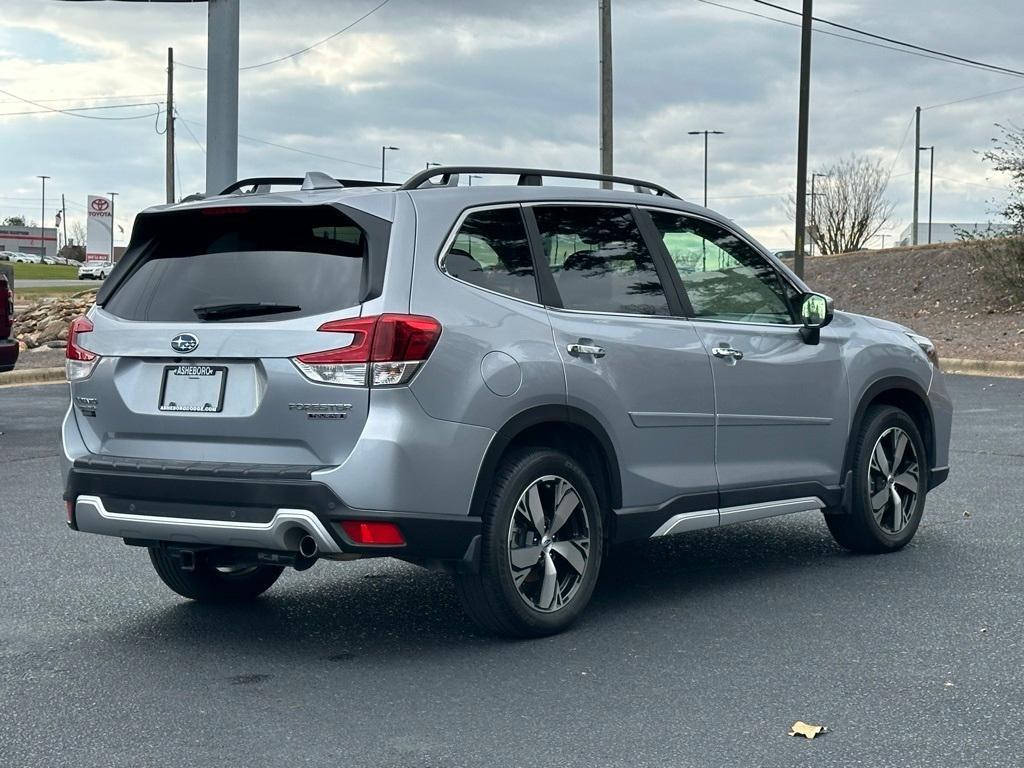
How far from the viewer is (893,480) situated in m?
7.74

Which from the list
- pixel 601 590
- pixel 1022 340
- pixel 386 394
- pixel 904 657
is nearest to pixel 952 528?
pixel 601 590

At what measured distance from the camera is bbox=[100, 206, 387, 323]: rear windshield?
5480 mm

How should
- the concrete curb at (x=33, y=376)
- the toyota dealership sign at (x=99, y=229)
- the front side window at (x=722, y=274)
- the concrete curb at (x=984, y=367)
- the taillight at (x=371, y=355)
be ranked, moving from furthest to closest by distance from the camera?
the toyota dealership sign at (x=99, y=229), the concrete curb at (x=984, y=367), the concrete curb at (x=33, y=376), the front side window at (x=722, y=274), the taillight at (x=371, y=355)

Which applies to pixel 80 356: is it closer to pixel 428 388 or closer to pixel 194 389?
pixel 194 389

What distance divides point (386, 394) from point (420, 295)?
0.43 meters

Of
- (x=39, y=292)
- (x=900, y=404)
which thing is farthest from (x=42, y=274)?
(x=900, y=404)

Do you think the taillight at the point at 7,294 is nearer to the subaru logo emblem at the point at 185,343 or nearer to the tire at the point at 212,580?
the tire at the point at 212,580

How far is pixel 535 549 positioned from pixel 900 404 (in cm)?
303

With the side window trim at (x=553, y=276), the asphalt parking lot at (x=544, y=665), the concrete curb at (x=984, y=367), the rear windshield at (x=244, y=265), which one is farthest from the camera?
the concrete curb at (x=984, y=367)

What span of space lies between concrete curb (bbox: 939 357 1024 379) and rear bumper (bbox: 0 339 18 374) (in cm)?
1462

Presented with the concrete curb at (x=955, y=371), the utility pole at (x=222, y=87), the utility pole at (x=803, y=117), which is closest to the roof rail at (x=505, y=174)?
the utility pole at (x=222, y=87)

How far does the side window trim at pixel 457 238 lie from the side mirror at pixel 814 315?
175 centimetres

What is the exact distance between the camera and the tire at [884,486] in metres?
7.50

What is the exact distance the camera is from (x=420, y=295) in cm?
544
